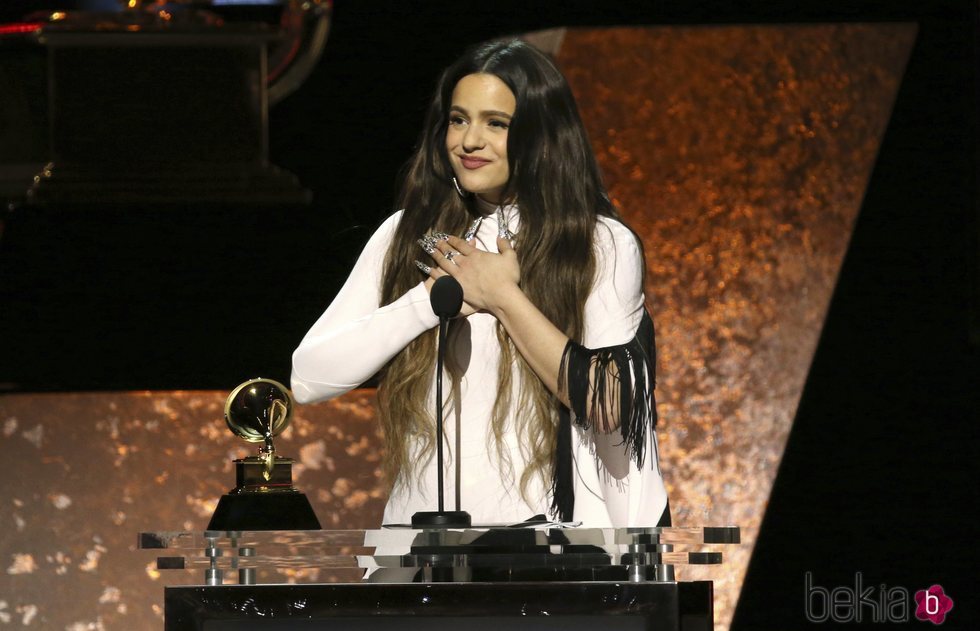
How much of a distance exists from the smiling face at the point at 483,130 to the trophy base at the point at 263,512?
1.77 ft

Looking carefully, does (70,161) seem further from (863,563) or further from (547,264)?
(863,563)

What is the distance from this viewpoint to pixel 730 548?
10.3 ft

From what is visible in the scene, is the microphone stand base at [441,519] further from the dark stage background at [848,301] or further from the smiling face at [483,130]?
the dark stage background at [848,301]

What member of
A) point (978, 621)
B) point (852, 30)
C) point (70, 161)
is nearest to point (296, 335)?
point (70, 161)

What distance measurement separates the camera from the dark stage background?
119 inches

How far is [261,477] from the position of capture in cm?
208

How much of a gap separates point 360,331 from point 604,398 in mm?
323

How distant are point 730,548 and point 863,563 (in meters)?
0.31

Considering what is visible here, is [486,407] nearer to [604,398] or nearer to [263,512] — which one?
[604,398]

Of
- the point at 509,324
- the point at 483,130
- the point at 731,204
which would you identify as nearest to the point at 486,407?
the point at 509,324
